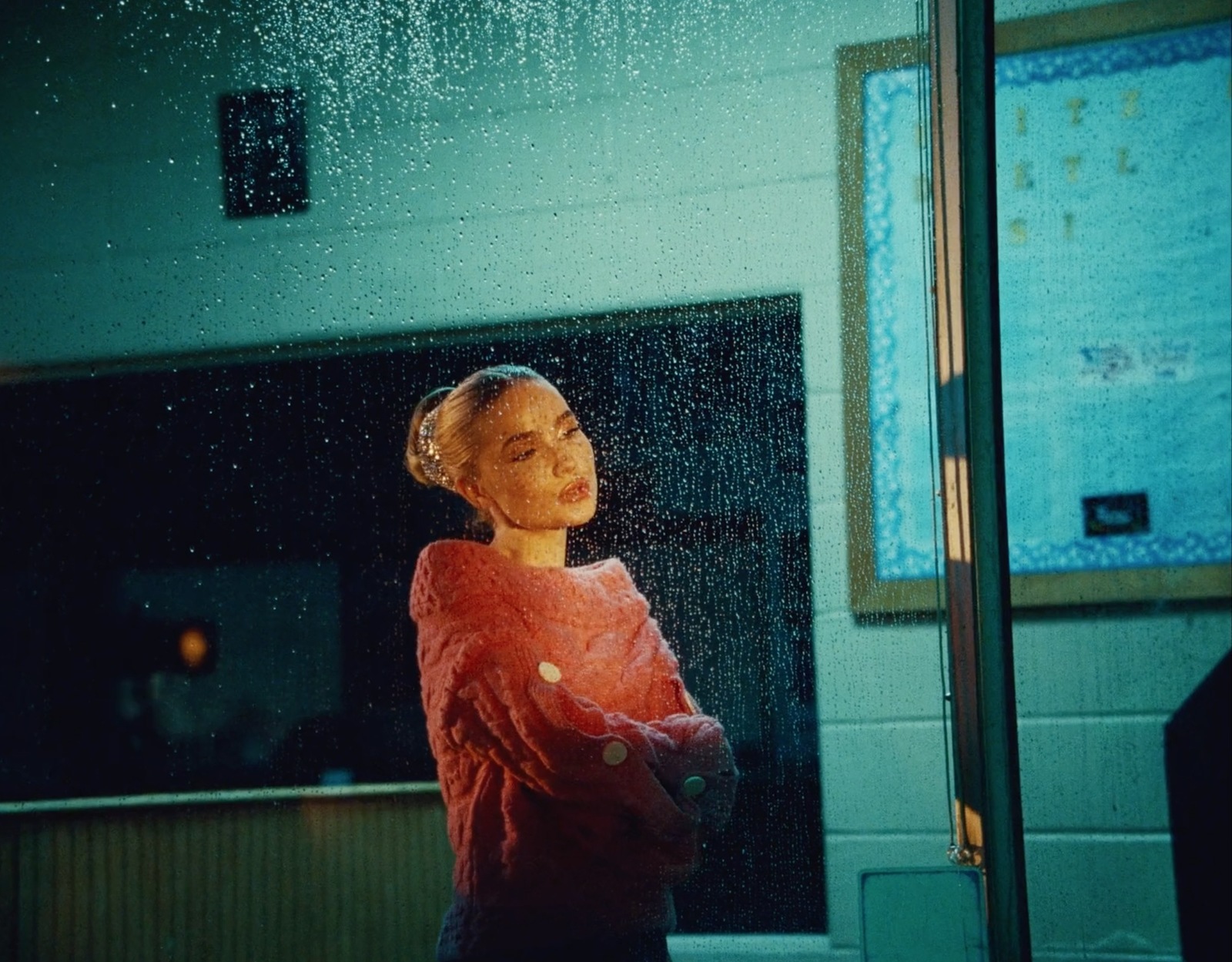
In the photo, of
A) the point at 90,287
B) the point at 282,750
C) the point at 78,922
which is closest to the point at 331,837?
the point at 282,750

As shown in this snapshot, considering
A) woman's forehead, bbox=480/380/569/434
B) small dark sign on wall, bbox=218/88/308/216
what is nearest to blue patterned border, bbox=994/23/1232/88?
woman's forehead, bbox=480/380/569/434

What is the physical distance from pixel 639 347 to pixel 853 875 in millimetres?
582

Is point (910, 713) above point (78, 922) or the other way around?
above

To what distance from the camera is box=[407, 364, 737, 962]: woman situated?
0.97 m

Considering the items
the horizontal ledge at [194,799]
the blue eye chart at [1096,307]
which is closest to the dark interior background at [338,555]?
the horizontal ledge at [194,799]

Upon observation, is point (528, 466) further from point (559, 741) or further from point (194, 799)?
point (194, 799)

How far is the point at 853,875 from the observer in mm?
1257

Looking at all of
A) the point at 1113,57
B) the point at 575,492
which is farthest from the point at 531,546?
the point at 1113,57

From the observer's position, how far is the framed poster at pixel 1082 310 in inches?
44.1

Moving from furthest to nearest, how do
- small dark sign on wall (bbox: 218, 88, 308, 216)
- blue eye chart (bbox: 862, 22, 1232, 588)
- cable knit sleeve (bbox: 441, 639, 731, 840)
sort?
small dark sign on wall (bbox: 218, 88, 308, 216) → blue eye chart (bbox: 862, 22, 1232, 588) → cable knit sleeve (bbox: 441, 639, 731, 840)

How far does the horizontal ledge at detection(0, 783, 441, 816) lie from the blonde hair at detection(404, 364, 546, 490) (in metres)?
0.41

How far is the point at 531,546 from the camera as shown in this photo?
104 cm

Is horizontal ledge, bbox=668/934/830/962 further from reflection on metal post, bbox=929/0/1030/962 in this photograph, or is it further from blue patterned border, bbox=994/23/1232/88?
blue patterned border, bbox=994/23/1232/88

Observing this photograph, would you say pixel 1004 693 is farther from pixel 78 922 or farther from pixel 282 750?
pixel 78 922
